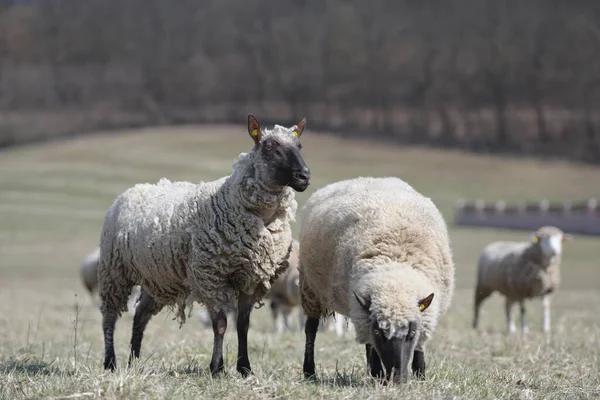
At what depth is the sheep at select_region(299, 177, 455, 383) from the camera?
22.1 feet

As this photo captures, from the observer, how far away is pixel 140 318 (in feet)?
29.9

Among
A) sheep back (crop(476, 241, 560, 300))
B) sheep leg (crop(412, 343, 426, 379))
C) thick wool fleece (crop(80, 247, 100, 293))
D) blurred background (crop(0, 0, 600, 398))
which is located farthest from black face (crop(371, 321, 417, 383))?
blurred background (crop(0, 0, 600, 398))

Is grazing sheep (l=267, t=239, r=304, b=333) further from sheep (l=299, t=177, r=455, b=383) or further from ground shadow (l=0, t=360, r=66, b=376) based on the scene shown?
ground shadow (l=0, t=360, r=66, b=376)

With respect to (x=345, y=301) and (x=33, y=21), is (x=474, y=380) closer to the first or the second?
(x=345, y=301)

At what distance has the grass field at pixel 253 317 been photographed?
6.51 meters

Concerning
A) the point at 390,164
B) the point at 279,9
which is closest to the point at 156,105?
the point at 279,9

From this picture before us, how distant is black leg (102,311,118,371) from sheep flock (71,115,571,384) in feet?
0.05

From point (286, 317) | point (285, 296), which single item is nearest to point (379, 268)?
point (285, 296)

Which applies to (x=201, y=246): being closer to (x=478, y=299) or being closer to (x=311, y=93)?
(x=478, y=299)

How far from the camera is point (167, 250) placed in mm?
8203

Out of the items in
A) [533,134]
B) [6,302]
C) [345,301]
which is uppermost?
[533,134]

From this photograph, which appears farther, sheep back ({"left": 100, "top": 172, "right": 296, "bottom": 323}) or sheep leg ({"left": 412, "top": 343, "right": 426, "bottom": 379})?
sheep back ({"left": 100, "top": 172, "right": 296, "bottom": 323})

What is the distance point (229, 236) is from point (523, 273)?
30.6 feet

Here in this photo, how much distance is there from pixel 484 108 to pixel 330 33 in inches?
749
